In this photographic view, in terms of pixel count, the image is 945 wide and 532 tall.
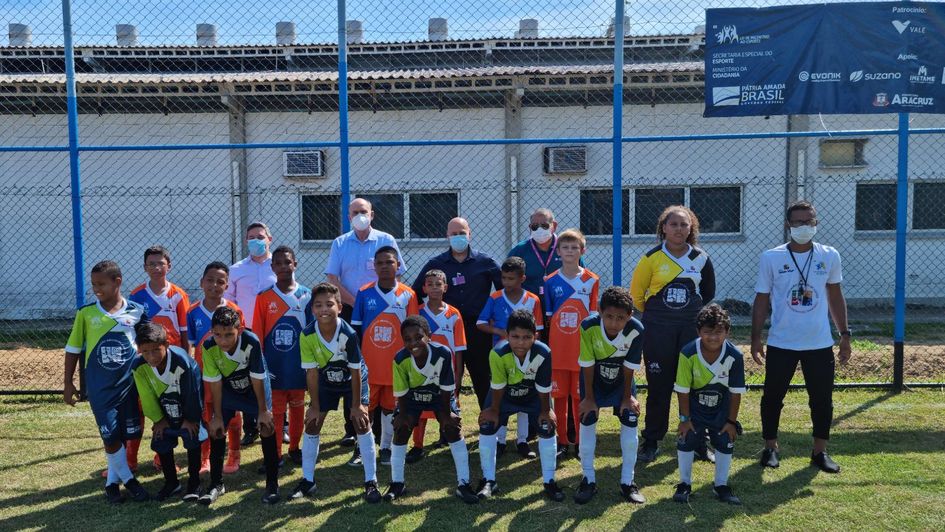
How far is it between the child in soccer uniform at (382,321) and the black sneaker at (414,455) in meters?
0.17

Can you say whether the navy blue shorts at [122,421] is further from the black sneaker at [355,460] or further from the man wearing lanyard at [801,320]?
the man wearing lanyard at [801,320]

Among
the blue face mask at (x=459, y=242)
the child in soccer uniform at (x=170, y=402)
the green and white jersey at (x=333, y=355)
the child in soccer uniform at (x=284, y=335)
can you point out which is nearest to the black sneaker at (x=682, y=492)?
the green and white jersey at (x=333, y=355)

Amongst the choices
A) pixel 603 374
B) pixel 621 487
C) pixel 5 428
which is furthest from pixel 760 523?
pixel 5 428

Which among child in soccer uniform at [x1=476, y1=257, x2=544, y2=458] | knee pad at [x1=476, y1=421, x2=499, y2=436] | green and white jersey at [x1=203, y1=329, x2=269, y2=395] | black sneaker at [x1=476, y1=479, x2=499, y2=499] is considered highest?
child in soccer uniform at [x1=476, y1=257, x2=544, y2=458]

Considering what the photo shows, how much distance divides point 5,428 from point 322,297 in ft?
11.3

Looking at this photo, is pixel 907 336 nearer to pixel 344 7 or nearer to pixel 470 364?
pixel 470 364

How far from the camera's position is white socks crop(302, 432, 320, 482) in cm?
437

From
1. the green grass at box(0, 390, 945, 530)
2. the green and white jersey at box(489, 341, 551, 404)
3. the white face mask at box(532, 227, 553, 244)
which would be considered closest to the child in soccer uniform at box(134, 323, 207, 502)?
the green grass at box(0, 390, 945, 530)

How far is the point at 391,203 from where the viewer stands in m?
11.1

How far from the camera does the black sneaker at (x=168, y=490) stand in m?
4.41

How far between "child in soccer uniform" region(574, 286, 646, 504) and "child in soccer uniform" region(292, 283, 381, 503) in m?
1.31

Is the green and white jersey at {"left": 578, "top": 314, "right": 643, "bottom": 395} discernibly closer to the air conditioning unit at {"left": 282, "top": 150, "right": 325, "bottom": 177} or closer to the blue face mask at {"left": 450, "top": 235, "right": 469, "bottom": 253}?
the blue face mask at {"left": 450, "top": 235, "right": 469, "bottom": 253}

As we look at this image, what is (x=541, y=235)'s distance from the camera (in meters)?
5.31

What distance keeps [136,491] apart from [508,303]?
8.74 ft
